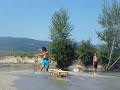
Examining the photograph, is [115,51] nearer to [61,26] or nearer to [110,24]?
[110,24]

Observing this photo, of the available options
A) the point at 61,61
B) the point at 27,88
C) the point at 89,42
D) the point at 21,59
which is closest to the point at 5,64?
the point at 21,59

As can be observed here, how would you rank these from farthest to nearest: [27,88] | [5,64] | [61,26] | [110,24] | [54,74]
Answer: [5,64], [61,26], [110,24], [54,74], [27,88]

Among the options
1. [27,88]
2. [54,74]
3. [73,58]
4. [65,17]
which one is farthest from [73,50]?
[27,88]

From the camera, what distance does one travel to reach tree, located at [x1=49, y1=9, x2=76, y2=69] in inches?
1575

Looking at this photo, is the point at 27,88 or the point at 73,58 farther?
the point at 73,58

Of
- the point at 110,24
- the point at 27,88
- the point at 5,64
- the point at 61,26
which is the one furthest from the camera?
the point at 5,64

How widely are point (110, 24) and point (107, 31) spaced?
29.0 inches

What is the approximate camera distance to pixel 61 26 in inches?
1629

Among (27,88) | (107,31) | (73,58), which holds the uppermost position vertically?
(107,31)

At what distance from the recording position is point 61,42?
133 feet

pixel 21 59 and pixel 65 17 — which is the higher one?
pixel 65 17

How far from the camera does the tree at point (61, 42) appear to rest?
40000mm

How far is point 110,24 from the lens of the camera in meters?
38.5

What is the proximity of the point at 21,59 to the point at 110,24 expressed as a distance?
12.5m
